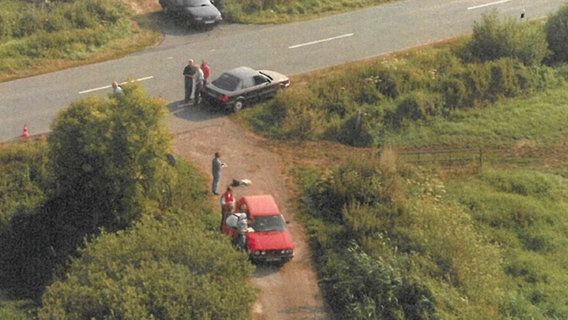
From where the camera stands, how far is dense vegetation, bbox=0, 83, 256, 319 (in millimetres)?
17703

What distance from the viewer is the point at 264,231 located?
21969mm

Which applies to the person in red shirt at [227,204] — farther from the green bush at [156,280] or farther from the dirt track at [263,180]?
the green bush at [156,280]

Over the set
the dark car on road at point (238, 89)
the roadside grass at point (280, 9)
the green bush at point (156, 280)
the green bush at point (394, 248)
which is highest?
the roadside grass at point (280, 9)

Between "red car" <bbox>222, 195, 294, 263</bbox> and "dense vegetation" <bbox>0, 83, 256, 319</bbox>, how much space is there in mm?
1163

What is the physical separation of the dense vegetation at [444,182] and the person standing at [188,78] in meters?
2.63

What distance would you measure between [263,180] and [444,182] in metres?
6.14

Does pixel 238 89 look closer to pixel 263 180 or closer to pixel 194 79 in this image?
pixel 194 79

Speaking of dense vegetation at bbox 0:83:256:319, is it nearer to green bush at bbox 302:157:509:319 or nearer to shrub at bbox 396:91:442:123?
green bush at bbox 302:157:509:319

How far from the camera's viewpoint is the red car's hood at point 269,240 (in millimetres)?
21422

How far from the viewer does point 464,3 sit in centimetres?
4178

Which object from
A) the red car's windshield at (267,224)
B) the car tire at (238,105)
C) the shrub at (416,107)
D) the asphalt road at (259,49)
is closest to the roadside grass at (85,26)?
the asphalt road at (259,49)

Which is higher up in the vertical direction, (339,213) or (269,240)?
(269,240)

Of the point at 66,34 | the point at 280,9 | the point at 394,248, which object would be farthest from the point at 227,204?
the point at 280,9

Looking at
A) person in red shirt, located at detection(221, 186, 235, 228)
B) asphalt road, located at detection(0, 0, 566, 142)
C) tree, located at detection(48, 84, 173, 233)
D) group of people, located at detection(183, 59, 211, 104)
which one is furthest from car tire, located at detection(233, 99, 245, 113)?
person in red shirt, located at detection(221, 186, 235, 228)
